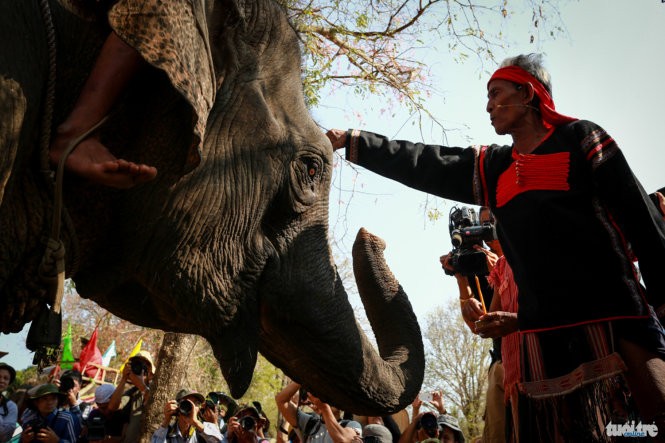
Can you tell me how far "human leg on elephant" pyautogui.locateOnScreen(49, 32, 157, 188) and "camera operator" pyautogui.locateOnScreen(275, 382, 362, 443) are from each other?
400 centimetres

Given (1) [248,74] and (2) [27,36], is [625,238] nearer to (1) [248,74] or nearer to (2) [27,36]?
(1) [248,74]

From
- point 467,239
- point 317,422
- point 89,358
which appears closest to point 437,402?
point 317,422

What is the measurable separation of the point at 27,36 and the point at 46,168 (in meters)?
0.32

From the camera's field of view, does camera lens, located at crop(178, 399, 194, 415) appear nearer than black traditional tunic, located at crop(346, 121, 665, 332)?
No

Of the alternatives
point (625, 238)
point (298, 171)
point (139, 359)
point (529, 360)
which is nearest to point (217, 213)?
point (298, 171)

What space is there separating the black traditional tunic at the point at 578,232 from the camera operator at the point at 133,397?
6.07 meters

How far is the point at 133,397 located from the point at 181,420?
1567mm

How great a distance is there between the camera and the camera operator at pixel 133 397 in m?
7.66

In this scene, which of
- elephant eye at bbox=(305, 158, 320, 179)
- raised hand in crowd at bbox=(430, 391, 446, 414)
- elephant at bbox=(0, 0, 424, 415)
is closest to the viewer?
elephant at bbox=(0, 0, 424, 415)

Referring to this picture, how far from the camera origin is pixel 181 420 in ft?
23.1

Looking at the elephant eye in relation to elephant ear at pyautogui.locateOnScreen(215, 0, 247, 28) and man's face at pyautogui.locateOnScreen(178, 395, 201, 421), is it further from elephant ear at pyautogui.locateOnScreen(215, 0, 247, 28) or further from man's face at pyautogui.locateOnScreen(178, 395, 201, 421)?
man's face at pyautogui.locateOnScreen(178, 395, 201, 421)

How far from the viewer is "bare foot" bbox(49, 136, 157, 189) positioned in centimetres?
156

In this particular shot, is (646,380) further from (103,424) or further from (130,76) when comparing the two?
(103,424)

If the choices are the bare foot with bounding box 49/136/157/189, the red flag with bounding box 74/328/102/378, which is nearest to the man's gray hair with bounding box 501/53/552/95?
Result: the bare foot with bounding box 49/136/157/189
